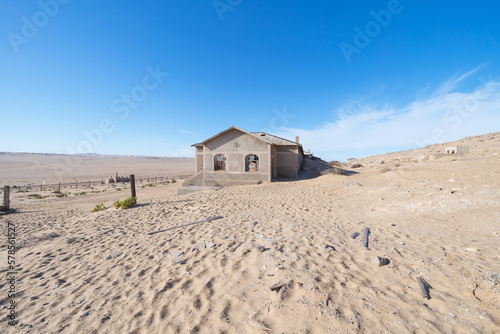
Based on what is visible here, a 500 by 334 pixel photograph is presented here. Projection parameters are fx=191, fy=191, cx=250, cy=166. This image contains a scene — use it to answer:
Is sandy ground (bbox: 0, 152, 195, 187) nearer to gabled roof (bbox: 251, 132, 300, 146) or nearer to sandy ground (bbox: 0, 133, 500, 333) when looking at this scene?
gabled roof (bbox: 251, 132, 300, 146)

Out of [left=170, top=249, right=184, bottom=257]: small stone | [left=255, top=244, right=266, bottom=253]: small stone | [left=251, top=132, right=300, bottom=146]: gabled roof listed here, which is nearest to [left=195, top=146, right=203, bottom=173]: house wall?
[left=251, top=132, right=300, bottom=146]: gabled roof

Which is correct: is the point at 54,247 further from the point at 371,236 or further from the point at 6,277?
the point at 371,236

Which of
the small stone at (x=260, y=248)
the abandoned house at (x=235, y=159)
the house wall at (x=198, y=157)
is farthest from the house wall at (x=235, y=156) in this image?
the small stone at (x=260, y=248)

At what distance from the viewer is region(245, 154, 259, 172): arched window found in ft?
54.7

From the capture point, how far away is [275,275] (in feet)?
12.3

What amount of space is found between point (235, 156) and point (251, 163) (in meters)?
1.55

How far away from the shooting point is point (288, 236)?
5.50 m

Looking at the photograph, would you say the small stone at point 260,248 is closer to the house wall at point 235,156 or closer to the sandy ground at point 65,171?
the house wall at point 235,156

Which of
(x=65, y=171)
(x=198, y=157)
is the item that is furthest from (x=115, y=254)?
(x=65, y=171)

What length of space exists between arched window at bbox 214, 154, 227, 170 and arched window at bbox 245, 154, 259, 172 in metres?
2.03

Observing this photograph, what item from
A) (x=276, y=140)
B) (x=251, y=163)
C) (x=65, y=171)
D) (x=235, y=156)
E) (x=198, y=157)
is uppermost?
(x=276, y=140)

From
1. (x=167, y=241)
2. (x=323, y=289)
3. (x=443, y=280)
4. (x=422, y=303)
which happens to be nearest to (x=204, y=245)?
(x=167, y=241)

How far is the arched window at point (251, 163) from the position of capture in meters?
16.7

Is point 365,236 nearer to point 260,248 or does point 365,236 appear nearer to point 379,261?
point 379,261
